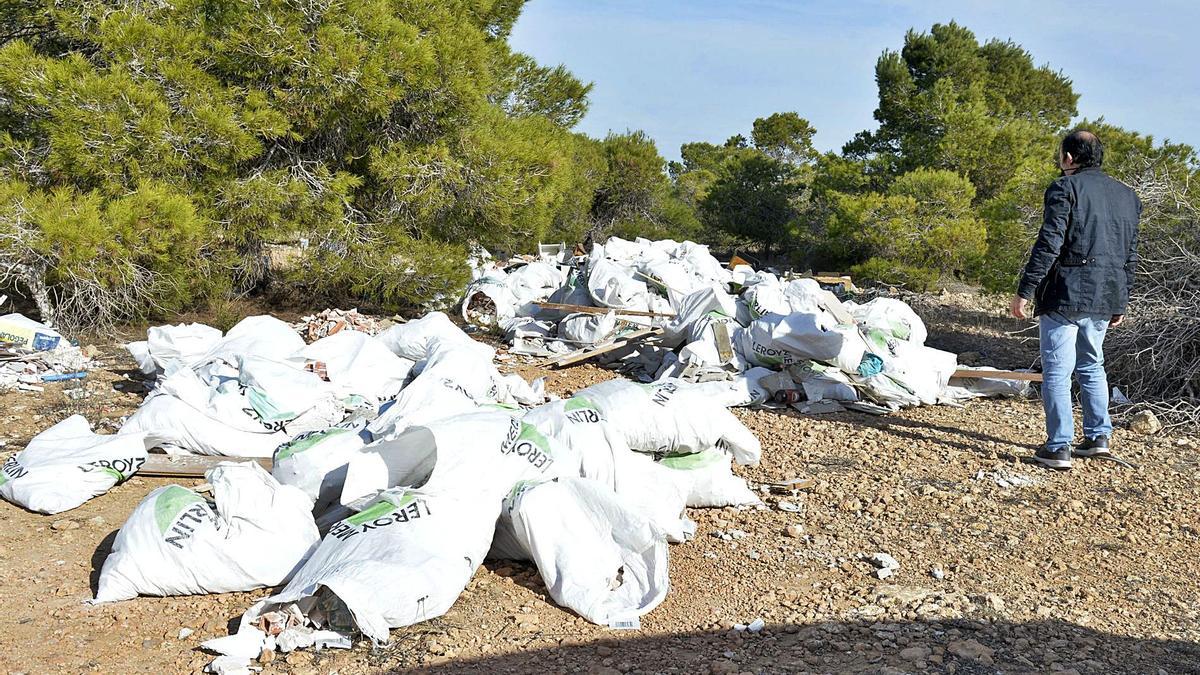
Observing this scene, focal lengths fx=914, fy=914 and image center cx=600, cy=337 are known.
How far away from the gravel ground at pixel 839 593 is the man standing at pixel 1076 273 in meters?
0.34

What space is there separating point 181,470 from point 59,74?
399cm

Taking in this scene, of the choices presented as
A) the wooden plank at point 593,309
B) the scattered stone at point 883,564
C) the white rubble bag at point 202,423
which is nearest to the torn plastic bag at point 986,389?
the wooden plank at point 593,309

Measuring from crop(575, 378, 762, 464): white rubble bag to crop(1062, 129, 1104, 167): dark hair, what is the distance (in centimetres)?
185

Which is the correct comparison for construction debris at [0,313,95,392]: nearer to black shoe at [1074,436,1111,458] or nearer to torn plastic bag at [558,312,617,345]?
torn plastic bag at [558,312,617,345]

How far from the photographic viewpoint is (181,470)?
365 cm

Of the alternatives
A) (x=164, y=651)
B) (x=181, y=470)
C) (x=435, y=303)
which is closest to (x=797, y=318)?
(x=181, y=470)

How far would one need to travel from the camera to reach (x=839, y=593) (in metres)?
2.70

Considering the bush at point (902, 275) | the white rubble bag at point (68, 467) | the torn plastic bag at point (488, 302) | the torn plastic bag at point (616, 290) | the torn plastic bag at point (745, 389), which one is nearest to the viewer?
the white rubble bag at point (68, 467)

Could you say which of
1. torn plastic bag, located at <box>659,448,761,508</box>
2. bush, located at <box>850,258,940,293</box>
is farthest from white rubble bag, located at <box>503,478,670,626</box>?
bush, located at <box>850,258,940,293</box>

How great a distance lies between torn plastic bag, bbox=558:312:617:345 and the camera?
661 centimetres

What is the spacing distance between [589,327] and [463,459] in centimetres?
404

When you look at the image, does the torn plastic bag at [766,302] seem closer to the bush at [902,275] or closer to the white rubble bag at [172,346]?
the white rubble bag at [172,346]

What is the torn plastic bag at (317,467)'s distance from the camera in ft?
9.77

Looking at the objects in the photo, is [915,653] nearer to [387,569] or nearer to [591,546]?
[591,546]
